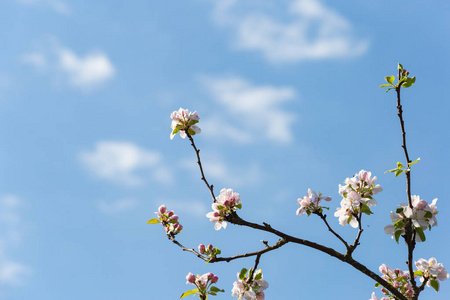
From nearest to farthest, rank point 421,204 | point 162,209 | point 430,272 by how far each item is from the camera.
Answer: point 421,204, point 430,272, point 162,209

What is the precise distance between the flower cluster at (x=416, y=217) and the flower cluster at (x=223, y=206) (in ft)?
3.91

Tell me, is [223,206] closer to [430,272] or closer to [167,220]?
[167,220]

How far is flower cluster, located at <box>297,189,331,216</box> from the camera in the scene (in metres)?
3.84

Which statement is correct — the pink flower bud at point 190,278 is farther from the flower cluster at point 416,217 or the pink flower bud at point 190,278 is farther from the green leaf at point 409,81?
the green leaf at point 409,81

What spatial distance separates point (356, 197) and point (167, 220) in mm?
1810

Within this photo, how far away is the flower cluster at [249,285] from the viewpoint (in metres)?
3.73

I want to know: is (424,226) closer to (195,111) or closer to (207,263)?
(207,263)

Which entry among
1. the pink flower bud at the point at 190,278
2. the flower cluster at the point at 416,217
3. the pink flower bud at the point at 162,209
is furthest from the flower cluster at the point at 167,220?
the flower cluster at the point at 416,217

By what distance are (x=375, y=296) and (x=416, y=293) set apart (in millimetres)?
966

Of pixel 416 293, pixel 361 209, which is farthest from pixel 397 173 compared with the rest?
pixel 416 293

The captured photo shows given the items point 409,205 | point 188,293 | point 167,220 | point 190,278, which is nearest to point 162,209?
point 167,220

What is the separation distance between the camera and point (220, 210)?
3.82 m

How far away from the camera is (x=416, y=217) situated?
349 centimetres

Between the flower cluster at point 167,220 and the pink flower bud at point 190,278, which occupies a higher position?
the flower cluster at point 167,220
